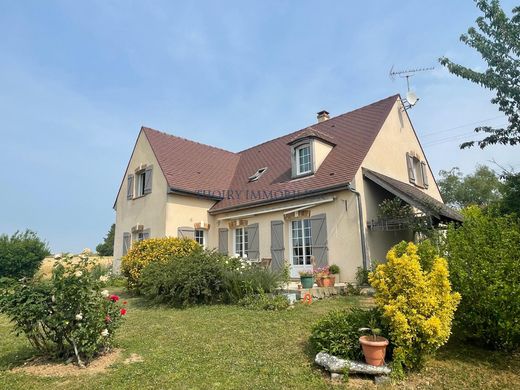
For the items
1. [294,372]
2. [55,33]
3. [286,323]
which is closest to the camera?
[294,372]

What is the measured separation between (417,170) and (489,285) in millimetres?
12795

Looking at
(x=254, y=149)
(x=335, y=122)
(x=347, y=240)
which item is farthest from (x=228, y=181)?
(x=347, y=240)

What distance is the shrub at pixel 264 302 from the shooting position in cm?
797

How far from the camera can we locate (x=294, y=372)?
4.27m

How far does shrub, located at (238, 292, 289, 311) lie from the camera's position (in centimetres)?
797

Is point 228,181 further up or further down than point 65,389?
further up

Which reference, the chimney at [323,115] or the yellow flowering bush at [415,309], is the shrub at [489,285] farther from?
the chimney at [323,115]

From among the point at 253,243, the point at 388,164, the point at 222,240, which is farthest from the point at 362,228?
the point at 222,240

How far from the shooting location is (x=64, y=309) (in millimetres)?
4605

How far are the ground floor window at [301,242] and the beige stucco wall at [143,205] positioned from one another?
5.86 meters

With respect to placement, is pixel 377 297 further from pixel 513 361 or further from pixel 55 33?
pixel 55 33

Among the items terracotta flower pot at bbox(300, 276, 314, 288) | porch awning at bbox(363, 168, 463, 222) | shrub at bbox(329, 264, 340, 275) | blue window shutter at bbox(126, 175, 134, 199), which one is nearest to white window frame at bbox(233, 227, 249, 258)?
shrub at bbox(329, 264, 340, 275)

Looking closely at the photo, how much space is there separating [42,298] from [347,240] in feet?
28.8

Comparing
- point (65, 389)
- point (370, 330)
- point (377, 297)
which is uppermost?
point (377, 297)
